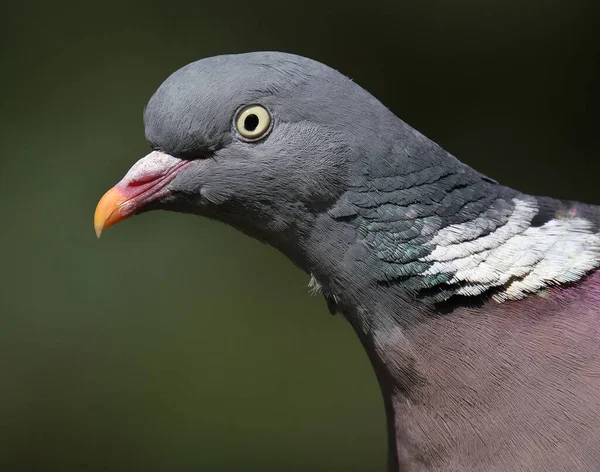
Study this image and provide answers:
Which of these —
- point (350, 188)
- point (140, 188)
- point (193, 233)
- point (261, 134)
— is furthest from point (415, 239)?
point (193, 233)

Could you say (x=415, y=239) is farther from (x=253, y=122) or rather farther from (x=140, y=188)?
(x=140, y=188)

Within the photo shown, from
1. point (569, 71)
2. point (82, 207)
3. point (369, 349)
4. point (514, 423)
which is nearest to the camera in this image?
point (514, 423)

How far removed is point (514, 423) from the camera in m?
1.95

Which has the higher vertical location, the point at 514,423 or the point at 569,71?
the point at 569,71

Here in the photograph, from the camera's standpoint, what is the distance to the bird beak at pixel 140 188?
80.2 inches

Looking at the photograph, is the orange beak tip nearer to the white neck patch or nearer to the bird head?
the bird head

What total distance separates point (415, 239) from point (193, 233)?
3.85m

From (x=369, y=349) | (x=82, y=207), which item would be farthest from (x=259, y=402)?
(x=369, y=349)

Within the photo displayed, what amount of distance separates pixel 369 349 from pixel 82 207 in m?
3.68

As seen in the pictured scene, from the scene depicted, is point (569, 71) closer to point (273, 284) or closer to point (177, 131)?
point (273, 284)

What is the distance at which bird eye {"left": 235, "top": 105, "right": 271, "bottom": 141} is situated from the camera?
196cm

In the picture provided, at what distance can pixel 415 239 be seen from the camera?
77.8 inches

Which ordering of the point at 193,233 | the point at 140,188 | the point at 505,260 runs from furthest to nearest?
the point at 193,233 < the point at 140,188 < the point at 505,260

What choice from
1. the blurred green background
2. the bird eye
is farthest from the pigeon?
the blurred green background
